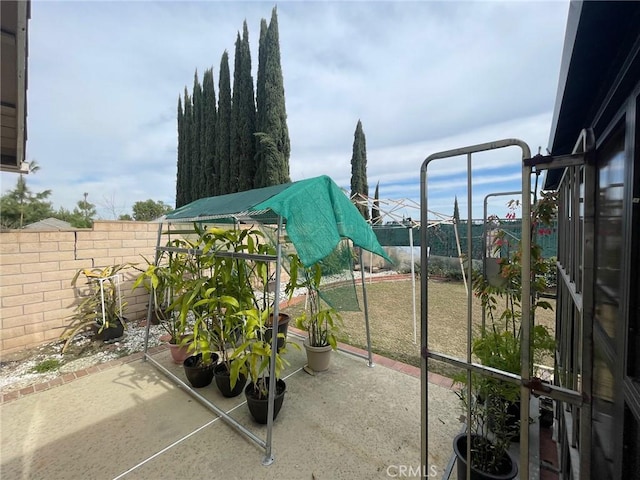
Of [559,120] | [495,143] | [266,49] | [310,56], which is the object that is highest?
[266,49]

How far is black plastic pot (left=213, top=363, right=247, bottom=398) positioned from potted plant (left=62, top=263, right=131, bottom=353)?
209 cm

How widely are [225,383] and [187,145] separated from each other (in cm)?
1538

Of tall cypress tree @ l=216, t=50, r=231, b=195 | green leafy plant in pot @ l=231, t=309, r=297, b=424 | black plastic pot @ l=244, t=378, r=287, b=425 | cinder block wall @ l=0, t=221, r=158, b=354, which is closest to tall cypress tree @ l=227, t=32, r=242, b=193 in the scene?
tall cypress tree @ l=216, t=50, r=231, b=195

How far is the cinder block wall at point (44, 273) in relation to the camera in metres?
3.20

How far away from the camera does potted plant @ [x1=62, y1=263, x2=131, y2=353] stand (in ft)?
11.6

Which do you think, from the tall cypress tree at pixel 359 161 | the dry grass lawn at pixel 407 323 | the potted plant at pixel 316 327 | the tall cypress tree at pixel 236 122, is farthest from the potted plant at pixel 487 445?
the tall cypress tree at pixel 359 161

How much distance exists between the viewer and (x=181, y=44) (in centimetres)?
398

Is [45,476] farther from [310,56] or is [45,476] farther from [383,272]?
[383,272]

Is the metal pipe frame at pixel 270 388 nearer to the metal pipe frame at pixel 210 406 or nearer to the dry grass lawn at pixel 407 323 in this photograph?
the metal pipe frame at pixel 210 406

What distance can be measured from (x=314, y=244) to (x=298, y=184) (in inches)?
24.0

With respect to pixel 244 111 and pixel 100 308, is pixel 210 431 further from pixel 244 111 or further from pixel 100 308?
pixel 244 111

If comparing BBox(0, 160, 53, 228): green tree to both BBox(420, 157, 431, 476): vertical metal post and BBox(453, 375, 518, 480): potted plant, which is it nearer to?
BBox(420, 157, 431, 476): vertical metal post

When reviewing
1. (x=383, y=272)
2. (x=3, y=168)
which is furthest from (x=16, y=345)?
(x=383, y=272)

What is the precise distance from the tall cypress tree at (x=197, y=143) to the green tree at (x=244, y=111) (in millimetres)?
3242
